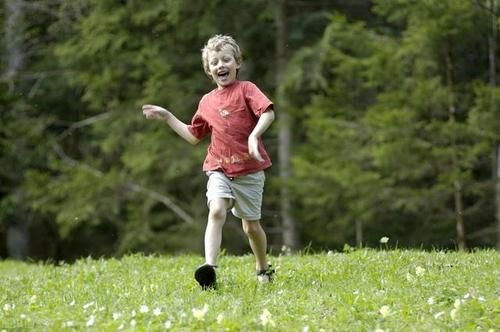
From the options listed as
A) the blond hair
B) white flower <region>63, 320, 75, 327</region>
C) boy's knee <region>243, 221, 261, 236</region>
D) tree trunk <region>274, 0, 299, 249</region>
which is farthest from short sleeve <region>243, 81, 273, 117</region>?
tree trunk <region>274, 0, 299, 249</region>

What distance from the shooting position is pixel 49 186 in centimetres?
2098

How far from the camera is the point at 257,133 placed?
6637 mm

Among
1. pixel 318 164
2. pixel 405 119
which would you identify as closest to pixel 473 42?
pixel 405 119

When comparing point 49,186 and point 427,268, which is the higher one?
point 427,268

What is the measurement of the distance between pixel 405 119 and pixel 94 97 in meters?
8.53

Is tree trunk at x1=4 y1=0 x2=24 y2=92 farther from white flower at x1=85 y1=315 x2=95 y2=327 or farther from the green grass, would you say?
white flower at x1=85 y1=315 x2=95 y2=327

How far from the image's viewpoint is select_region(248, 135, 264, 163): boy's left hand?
6449 millimetres

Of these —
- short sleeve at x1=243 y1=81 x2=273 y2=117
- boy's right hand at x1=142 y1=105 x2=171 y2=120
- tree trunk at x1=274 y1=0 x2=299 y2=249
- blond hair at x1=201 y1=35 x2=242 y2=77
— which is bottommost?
tree trunk at x1=274 y1=0 x2=299 y2=249

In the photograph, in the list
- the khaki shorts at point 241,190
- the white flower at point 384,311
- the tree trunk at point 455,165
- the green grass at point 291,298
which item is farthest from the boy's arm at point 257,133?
the tree trunk at point 455,165

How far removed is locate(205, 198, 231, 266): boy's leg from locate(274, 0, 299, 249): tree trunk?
40.3 feet

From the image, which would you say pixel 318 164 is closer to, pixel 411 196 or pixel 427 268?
pixel 411 196

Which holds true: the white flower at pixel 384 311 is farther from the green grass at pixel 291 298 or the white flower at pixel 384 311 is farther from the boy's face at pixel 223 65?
the boy's face at pixel 223 65

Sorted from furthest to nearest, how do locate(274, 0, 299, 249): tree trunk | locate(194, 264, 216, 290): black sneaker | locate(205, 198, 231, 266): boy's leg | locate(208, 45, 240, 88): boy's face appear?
locate(274, 0, 299, 249): tree trunk, locate(208, 45, 240, 88): boy's face, locate(205, 198, 231, 266): boy's leg, locate(194, 264, 216, 290): black sneaker

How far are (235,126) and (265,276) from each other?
4.13 ft
